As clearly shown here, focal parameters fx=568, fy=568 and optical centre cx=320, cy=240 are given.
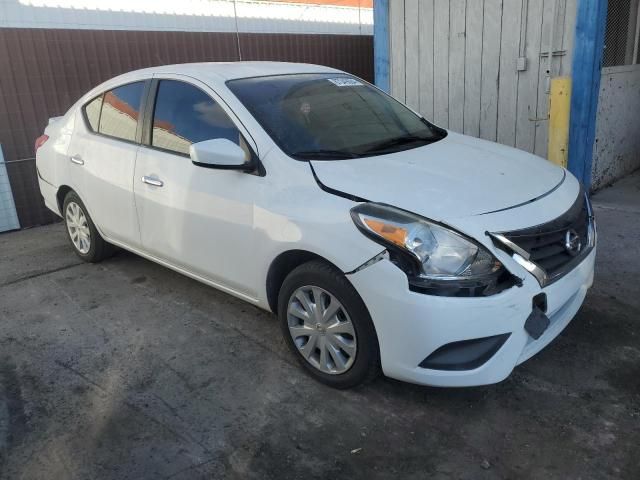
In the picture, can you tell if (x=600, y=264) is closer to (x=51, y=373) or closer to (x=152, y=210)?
(x=152, y=210)

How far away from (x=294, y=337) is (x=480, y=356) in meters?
1.04

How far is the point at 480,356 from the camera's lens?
2.55m

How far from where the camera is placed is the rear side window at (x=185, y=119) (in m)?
3.41

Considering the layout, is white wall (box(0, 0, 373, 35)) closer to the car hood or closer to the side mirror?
the side mirror

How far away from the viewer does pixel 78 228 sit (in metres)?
5.06

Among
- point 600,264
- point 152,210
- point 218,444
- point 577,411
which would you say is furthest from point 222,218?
point 600,264

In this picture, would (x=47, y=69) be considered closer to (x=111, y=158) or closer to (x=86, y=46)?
(x=86, y=46)

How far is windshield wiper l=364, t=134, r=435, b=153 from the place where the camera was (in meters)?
3.32

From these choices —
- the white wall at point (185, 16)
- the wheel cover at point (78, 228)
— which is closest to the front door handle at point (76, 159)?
the wheel cover at point (78, 228)

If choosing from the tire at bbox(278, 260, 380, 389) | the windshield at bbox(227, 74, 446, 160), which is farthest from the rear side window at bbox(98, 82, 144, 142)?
the tire at bbox(278, 260, 380, 389)

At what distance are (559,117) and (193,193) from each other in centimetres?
357

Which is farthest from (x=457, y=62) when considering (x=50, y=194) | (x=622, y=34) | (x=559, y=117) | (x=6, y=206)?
(x=6, y=206)

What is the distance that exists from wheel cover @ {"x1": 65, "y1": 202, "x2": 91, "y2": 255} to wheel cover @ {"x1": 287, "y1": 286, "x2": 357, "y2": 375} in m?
2.64

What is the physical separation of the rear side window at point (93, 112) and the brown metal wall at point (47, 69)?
2.17 meters
